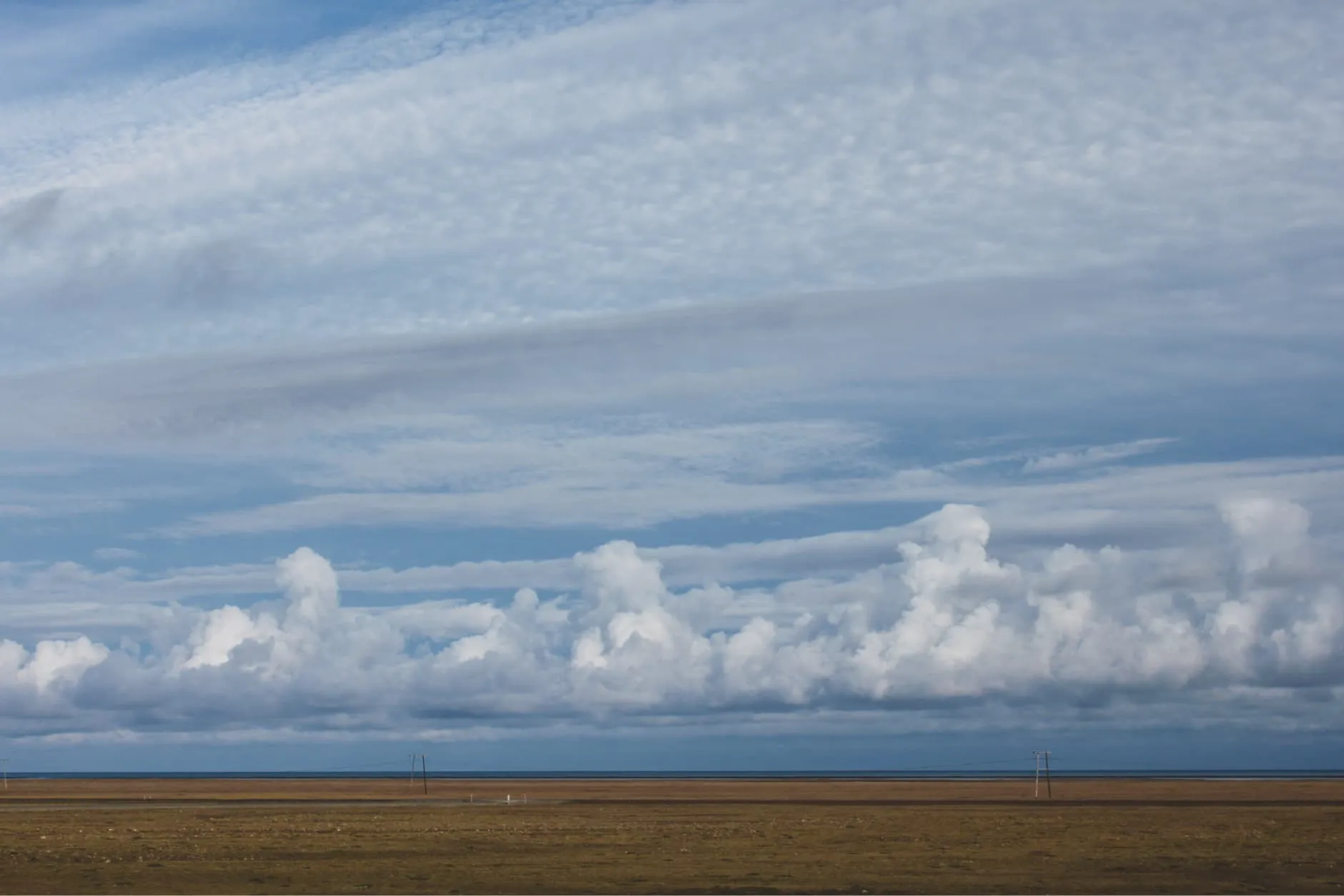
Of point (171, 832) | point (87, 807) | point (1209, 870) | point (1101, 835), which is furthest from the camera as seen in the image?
point (87, 807)

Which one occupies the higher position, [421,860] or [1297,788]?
[421,860]

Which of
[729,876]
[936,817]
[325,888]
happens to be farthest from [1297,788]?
[325,888]

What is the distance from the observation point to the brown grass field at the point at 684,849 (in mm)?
56312

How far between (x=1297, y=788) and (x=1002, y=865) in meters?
147

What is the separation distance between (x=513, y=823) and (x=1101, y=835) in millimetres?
42775

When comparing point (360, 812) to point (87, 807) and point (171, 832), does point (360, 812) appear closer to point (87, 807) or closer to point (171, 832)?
point (171, 832)

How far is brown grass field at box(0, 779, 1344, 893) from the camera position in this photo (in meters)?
56.3

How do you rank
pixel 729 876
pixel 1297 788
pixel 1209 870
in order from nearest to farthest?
pixel 729 876
pixel 1209 870
pixel 1297 788

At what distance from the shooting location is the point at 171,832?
9350cm

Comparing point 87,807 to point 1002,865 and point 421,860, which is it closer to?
point 421,860

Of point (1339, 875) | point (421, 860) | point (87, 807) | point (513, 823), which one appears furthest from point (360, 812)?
point (1339, 875)

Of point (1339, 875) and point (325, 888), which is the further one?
point (1339, 875)

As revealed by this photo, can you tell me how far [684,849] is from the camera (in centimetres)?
7462

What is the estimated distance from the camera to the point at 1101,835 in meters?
84.9
